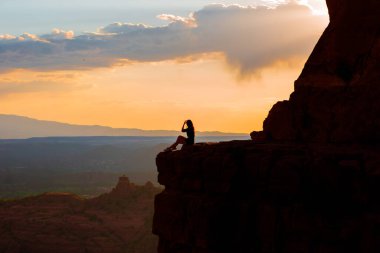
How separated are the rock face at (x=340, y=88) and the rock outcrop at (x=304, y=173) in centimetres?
4

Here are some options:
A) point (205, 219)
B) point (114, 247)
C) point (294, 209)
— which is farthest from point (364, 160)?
point (114, 247)

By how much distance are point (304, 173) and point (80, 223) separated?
3308 inches

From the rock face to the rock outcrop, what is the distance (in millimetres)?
39

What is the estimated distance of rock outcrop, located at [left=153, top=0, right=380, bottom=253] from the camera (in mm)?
18656

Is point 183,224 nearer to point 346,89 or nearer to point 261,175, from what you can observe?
point 261,175

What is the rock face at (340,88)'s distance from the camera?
21297mm

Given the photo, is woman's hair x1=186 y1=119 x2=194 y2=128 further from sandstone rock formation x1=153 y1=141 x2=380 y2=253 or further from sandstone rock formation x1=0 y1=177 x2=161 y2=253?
sandstone rock formation x1=0 y1=177 x2=161 y2=253

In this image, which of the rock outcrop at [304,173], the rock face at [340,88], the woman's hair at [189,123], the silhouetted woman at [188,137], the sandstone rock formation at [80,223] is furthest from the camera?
the sandstone rock formation at [80,223]

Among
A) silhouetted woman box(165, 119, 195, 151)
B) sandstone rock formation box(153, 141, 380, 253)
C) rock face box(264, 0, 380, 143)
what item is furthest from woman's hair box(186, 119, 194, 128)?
rock face box(264, 0, 380, 143)

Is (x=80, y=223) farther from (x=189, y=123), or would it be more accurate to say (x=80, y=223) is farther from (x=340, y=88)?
(x=340, y=88)

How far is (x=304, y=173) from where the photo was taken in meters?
19.4

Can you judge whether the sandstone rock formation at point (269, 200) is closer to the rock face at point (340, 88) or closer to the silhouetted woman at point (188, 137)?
the rock face at point (340, 88)

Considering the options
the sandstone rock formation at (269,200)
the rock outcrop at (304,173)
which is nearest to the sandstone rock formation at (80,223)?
the sandstone rock formation at (269,200)

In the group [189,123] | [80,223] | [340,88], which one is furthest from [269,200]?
[80,223]
